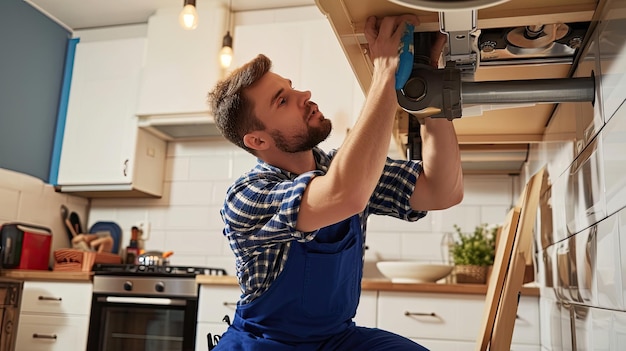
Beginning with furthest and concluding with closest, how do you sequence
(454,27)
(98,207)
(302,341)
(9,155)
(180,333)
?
(98,207) → (9,155) → (180,333) → (302,341) → (454,27)

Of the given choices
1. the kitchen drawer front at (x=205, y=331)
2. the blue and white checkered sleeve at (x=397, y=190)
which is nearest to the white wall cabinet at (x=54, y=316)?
the kitchen drawer front at (x=205, y=331)

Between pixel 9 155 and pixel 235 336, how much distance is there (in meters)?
2.25

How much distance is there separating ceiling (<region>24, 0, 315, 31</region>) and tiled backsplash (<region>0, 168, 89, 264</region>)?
0.95 meters

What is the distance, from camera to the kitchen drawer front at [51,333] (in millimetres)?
2693

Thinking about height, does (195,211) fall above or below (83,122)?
below

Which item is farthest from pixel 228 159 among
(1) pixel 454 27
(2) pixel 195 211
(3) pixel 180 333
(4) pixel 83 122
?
(1) pixel 454 27

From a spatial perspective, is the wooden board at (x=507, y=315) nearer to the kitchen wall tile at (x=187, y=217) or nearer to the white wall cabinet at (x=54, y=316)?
the white wall cabinet at (x=54, y=316)

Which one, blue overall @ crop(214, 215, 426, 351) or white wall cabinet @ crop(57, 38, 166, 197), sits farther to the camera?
white wall cabinet @ crop(57, 38, 166, 197)

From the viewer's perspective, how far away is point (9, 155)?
311cm

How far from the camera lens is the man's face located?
1.40 metres

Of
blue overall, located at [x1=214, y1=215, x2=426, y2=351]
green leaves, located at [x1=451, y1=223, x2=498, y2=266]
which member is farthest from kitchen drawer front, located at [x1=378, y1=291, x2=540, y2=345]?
blue overall, located at [x1=214, y1=215, x2=426, y2=351]

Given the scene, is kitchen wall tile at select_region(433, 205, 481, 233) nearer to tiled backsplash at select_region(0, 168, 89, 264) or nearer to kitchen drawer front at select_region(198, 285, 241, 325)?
kitchen drawer front at select_region(198, 285, 241, 325)

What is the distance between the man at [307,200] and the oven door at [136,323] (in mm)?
1272

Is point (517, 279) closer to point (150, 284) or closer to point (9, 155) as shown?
point (150, 284)
